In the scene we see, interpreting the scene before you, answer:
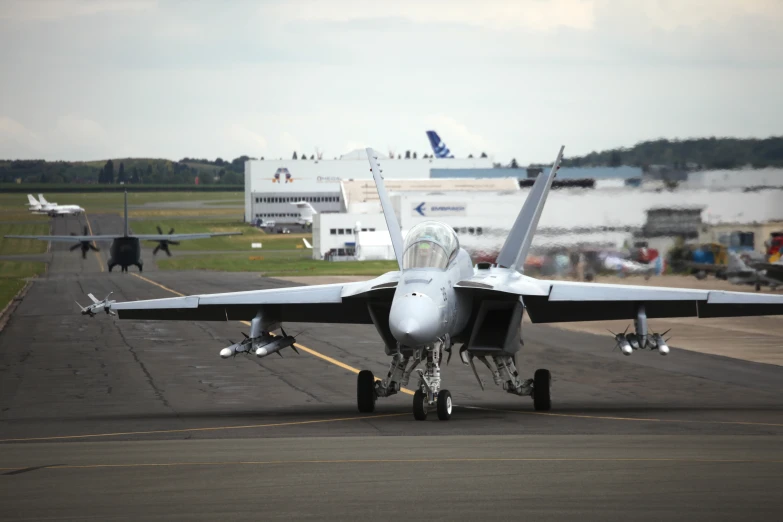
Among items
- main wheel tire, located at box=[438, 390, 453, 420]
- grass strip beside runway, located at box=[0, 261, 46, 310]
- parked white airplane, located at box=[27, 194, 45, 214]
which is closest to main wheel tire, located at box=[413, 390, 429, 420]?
main wheel tire, located at box=[438, 390, 453, 420]

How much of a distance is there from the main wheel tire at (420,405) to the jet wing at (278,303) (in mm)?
1899

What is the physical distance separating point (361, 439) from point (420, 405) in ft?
9.04

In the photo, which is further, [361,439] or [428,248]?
[428,248]

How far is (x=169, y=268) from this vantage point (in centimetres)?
10212

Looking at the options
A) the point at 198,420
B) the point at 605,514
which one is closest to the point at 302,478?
the point at 605,514

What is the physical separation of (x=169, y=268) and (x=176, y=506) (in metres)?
94.0

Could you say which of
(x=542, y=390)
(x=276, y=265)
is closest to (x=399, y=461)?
(x=542, y=390)

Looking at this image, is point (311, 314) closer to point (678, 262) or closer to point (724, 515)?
point (724, 515)

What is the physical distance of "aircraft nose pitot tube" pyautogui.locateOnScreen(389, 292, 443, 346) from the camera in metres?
17.5

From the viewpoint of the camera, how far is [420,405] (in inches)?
746

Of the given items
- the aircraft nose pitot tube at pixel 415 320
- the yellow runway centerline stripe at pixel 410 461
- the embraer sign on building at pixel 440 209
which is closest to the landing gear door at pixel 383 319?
the aircraft nose pitot tube at pixel 415 320

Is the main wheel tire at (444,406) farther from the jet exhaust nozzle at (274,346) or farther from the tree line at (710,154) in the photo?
the tree line at (710,154)

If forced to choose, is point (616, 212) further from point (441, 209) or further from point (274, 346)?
point (274, 346)

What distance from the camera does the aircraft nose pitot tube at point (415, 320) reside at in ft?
57.5
